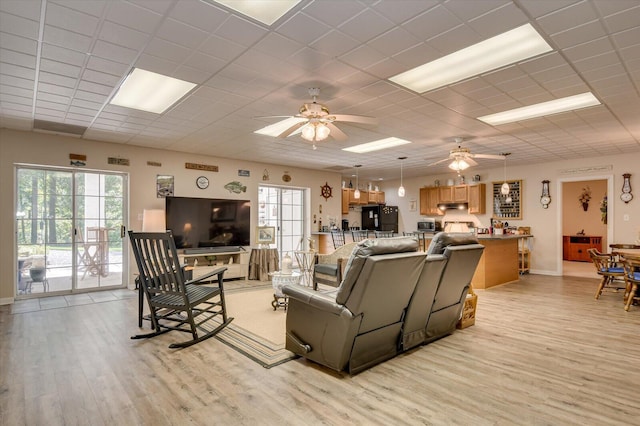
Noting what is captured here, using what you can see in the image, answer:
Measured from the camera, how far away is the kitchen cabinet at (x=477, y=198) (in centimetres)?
887

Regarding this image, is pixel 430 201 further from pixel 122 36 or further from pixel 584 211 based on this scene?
pixel 122 36

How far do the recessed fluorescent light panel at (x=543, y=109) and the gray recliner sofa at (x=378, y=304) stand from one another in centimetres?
210

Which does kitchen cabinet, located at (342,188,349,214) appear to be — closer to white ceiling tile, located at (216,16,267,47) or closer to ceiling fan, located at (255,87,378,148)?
ceiling fan, located at (255,87,378,148)

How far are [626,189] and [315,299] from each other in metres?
7.45

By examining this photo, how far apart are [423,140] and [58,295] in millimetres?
6447

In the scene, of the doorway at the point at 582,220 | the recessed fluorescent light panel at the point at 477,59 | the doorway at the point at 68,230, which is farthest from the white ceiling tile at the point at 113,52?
the doorway at the point at 582,220

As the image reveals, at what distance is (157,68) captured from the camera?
3.10m

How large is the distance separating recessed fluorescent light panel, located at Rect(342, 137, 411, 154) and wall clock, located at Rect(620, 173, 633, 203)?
4.70m

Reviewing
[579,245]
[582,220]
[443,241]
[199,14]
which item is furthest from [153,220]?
[582,220]

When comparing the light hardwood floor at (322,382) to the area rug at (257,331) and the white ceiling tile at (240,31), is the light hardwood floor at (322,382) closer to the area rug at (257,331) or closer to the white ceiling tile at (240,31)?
the area rug at (257,331)

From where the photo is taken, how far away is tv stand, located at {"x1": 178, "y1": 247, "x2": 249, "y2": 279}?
637 centimetres

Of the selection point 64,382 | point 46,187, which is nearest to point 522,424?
point 64,382

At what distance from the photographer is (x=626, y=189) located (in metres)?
6.80

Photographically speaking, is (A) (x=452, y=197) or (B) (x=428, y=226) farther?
(B) (x=428, y=226)
